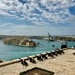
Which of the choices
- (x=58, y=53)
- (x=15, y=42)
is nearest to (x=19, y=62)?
(x=58, y=53)

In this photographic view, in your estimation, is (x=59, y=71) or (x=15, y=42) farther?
(x=15, y=42)

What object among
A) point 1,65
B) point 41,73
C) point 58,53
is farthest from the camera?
point 58,53

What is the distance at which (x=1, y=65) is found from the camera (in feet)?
51.6

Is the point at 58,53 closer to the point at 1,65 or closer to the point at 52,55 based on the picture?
the point at 52,55

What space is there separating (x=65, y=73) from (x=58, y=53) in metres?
10.8

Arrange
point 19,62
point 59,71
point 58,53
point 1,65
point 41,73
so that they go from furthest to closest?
1. point 58,53
2. point 19,62
3. point 1,65
4. point 59,71
5. point 41,73

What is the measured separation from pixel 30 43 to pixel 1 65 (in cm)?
9391

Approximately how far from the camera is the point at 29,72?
1338 centimetres

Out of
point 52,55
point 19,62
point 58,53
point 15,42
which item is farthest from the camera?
point 15,42

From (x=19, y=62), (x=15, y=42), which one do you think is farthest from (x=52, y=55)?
(x=15, y=42)

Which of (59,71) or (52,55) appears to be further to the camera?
(52,55)

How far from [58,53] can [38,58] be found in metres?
6.58

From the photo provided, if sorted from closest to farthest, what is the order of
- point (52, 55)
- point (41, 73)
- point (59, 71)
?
point (41, 73) → point (59, 71) → point (52, 55)

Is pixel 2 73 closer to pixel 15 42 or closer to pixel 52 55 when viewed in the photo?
pixel 52 55
